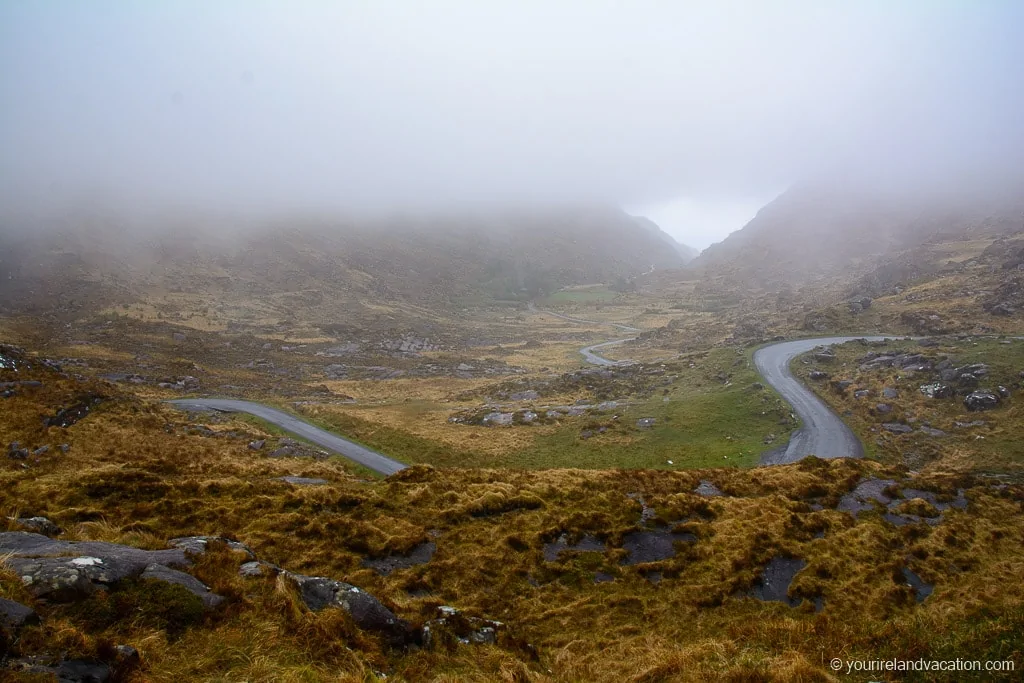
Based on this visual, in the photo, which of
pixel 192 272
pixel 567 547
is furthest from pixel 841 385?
pixel 192 272

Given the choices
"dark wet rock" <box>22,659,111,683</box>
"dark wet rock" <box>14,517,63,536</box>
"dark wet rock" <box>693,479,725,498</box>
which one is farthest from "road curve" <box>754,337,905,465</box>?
"dark wet rock" <box>14,517,63,536</box>

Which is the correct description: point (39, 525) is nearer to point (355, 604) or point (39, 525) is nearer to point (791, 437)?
point (355, 604)

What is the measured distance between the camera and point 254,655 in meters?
7.70

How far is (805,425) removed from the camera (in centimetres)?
3891

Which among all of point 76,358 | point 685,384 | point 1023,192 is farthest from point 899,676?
point 1023,192

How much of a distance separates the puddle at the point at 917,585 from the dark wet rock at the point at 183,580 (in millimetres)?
19520

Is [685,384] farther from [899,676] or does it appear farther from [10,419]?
[10,419]

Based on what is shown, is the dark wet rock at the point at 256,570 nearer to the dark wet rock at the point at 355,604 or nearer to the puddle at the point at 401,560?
the dark wet rock at the point at 355,604

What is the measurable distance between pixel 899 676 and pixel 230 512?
1966 cm

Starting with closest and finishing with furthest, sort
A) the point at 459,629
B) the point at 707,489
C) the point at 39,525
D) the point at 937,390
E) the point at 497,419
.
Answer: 1. the point at 459,629
2. the point at 39,525
3. the point at 707,489
4. the point at 937,390
5. the point at 497,419

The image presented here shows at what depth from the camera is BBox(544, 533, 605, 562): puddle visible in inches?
643

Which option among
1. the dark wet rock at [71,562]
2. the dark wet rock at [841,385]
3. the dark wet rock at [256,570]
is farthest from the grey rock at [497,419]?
the dark wet rock at [71,562]

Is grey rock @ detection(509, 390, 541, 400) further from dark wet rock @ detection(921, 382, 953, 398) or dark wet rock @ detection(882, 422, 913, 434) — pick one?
dark wet rock @ detection(921, 382, 953, 398)

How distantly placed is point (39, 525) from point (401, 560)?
9696 millimetres
